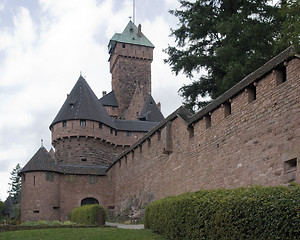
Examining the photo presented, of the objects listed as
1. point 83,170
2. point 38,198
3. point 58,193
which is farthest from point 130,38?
point 38,198

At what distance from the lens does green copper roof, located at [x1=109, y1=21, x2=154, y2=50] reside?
205ft

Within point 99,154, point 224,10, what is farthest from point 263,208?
point 99,154

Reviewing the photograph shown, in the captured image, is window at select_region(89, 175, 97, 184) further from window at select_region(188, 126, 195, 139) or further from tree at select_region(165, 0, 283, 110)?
window at select_region(188, 126, 195, 139)

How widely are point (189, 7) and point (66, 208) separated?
58.0 feet

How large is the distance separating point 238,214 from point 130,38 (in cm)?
5605

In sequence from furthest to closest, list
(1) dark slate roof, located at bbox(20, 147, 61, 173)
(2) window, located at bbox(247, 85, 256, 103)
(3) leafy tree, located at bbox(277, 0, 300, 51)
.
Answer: (1) dark slate roof, located at bbox(20, 147, 61, 173) < (2) window, located at bbox(247, 85, 256, 103) < (3) leafy tree, located at bbox(277, 0, 300, 51)

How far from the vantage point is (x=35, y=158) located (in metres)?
34.7

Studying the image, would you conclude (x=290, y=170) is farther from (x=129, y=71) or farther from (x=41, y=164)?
(x=129, y=71)

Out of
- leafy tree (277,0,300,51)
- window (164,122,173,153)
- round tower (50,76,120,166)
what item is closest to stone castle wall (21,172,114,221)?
round tower (50,76,120,166)

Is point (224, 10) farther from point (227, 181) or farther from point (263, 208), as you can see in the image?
point (263, 208)

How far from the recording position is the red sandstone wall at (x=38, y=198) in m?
32.8

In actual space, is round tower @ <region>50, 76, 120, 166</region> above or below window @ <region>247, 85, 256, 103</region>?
above

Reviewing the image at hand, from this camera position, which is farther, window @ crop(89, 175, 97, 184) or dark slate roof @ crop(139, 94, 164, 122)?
dark slate roof @ crop(139, 94, 164, 122)

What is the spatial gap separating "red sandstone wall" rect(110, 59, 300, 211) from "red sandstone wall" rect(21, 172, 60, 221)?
474 inches
